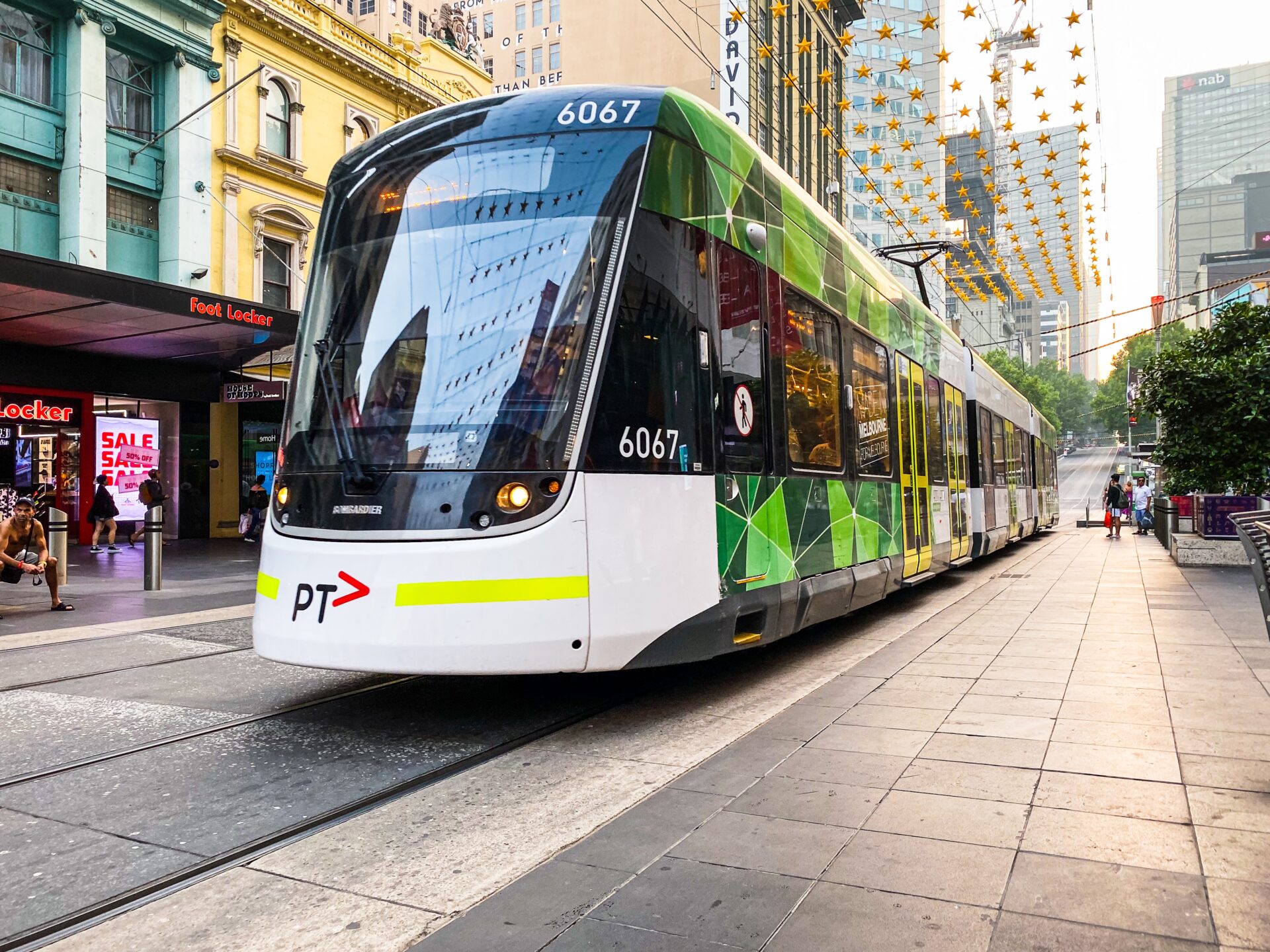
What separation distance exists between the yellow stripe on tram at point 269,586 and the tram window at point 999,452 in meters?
15.5

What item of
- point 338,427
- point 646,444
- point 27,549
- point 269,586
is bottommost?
point 27,549

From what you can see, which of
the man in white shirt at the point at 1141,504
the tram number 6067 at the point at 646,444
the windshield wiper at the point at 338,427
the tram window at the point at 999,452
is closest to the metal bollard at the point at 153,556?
the windshield wiper at the point at 338,427

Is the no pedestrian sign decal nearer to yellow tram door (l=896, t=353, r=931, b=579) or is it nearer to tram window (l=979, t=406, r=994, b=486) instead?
yellow tram door (l=896, t=353, r=931, b=579)

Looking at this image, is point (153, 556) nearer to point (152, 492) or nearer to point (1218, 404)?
point (152, 492)

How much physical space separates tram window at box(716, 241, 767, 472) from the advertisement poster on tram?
17720mm

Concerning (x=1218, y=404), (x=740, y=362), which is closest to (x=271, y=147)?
(x=1218, y=404)

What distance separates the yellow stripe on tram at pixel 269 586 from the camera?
5496 mm

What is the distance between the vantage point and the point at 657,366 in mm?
5648

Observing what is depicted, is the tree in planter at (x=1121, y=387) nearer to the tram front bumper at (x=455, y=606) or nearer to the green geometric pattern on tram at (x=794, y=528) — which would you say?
the green geometric pattern on tram at (x=794, y=528)

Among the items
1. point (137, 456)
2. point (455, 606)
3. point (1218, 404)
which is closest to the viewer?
point (455, 606)

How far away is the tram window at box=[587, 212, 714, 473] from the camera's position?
5.38m

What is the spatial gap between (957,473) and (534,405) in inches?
418

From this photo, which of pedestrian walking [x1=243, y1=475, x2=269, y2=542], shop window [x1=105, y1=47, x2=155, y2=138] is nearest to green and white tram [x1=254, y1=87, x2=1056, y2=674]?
pedestrian walking [x1=243, y1=475, x2=269, y2=542]

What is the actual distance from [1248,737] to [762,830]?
9.97 feet
